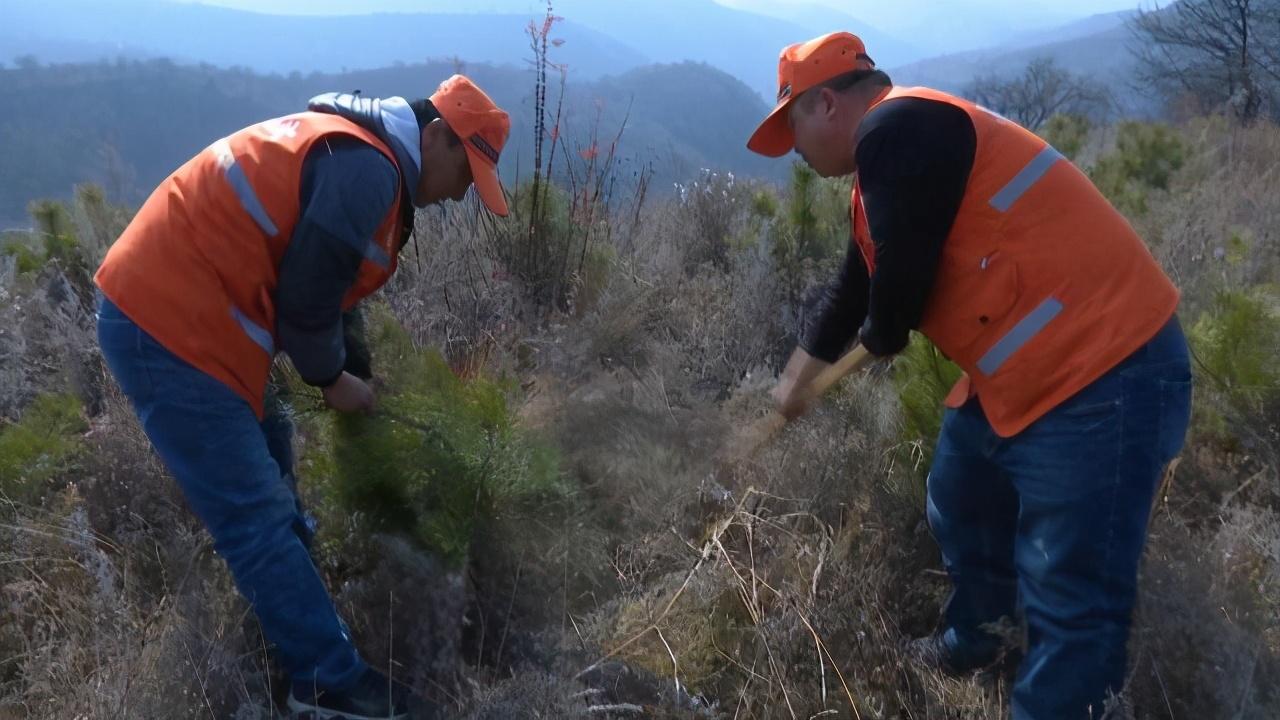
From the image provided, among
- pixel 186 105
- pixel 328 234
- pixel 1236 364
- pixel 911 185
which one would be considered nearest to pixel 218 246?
pixel 328 234

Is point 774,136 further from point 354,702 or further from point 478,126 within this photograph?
point 354,702

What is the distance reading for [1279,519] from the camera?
9.01 feet

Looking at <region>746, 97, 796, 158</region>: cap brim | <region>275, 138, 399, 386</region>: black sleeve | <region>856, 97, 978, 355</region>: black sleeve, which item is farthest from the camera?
<region>746, 97, 796, 158</region>: cap brim

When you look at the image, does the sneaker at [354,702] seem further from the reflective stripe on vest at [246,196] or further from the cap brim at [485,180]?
the cap brim at [485,180]

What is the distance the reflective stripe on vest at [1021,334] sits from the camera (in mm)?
1805

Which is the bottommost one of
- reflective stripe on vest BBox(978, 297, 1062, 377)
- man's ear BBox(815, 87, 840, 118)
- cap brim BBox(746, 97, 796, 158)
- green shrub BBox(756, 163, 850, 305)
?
green shrub BBox(756, 163, 850, 305)

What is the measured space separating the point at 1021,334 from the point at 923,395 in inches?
37.3

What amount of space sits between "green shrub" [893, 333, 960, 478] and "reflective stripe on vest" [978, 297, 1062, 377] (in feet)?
2.59

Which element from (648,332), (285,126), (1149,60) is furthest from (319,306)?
(1149,60)

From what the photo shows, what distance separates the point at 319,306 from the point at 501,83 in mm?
A: 22842

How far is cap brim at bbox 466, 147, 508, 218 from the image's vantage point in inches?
87.8

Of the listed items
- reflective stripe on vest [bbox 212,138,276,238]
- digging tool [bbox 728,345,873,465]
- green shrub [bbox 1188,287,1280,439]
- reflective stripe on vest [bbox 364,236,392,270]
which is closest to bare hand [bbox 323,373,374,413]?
reflective stripe on vest [bbox 364,236,392,270]

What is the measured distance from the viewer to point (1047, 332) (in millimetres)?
1812

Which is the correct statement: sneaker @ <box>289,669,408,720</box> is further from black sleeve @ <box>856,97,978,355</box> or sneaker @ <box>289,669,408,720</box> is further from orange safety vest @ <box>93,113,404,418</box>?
black sleeve @ <box>856,97,978,355</box>
